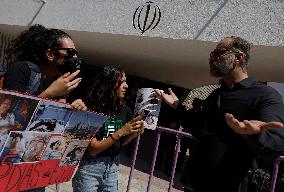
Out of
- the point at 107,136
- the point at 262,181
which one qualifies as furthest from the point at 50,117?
the point at 262,181

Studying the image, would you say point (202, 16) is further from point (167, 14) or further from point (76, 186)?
point (76, 186)

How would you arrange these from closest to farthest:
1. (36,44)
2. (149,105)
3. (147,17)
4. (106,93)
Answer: (36,44) < (149,105) < (106,93) < (147,17)

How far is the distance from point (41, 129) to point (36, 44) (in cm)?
57

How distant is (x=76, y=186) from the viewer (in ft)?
9.71

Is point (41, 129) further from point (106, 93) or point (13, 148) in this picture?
point (106, 93)

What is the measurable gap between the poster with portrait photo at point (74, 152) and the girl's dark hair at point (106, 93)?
44cm

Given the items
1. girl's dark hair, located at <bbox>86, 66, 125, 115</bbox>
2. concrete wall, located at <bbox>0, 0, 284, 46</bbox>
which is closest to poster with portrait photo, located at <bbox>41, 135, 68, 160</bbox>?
girl's dark hair, located at <bbox>86, 66, 125, 115</bbox>

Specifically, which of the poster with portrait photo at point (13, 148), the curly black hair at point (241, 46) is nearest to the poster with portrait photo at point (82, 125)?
the poster with portrait photo at point (13, 148)

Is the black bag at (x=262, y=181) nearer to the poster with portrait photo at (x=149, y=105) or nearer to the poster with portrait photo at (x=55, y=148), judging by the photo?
the poster with portrait photo at (x=149, y=105)

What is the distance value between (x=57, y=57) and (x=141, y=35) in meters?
4.89

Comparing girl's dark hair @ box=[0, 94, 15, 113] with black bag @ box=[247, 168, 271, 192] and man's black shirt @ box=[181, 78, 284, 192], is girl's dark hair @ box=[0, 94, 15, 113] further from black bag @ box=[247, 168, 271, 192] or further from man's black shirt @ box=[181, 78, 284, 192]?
black bag @ box=[247, 168, 271, 192]

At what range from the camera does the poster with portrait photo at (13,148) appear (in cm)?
201

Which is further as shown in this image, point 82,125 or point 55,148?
point 82,125

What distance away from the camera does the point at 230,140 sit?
2174 mm
